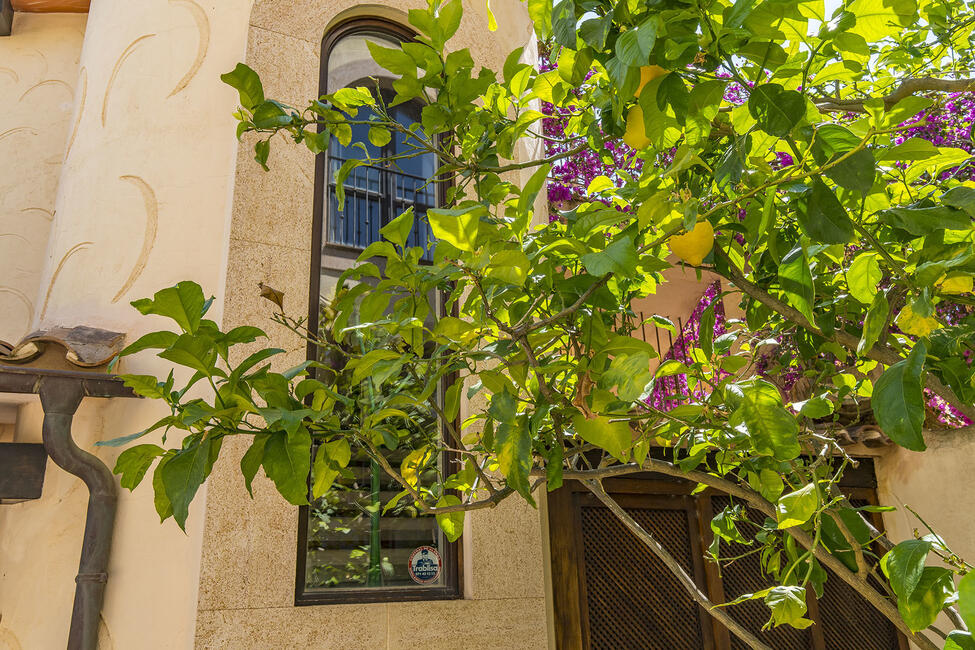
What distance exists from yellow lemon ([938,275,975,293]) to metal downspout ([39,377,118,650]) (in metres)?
3.04

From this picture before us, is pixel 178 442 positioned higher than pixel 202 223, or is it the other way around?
pixel 202 223

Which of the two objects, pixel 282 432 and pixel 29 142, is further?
pixel 29 142

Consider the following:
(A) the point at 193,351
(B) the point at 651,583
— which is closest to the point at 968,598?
(A) the point at 193,351

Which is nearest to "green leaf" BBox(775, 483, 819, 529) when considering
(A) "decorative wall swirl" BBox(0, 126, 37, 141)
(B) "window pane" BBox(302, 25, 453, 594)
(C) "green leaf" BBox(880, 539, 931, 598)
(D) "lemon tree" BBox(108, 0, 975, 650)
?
(D) "lemon tree" BBox(108, 0, 975, 650)

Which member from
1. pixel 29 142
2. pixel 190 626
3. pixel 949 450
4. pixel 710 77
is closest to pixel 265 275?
pixel 190 626

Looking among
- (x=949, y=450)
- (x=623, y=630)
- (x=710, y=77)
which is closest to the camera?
(x=710, y=77)

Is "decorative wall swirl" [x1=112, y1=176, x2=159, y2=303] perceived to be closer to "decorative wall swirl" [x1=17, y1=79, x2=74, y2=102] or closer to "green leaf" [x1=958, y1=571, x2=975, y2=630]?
"decorative wall swirl" [x1=17, y1=79, x2=74, y2=102]

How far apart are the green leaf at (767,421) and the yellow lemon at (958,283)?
0.26 metres

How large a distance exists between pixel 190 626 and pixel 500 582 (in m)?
1.40

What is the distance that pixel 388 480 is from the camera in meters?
3.39

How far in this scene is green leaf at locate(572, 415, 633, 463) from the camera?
0.91 metres

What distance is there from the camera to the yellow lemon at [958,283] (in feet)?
2.85

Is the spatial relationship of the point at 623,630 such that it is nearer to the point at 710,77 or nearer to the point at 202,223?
the point at 202,223

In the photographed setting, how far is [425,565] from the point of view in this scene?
3.38 metres
